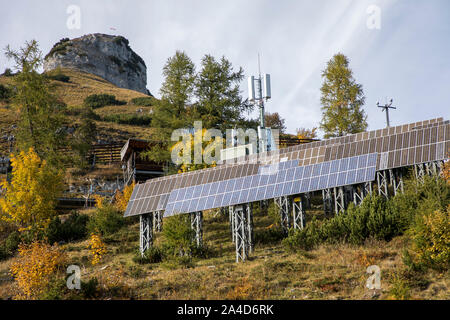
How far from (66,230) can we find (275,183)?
17.0 meters

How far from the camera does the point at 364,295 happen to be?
17.8 m

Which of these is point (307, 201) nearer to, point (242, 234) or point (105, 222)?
point (242, 234)

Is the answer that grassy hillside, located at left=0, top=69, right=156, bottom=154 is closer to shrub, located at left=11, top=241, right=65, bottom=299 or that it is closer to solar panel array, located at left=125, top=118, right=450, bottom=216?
solar panel array, located at left=125, top=118, right=450, bottom=216

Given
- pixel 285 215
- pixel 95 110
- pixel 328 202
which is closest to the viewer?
pixel 285 215

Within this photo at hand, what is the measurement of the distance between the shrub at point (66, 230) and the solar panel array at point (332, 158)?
653 cm

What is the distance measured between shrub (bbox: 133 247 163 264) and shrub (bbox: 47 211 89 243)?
29.5 ft

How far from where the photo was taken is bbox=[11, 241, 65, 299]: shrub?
68.8ft

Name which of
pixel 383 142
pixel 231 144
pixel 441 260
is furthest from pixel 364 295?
pixel 231 144

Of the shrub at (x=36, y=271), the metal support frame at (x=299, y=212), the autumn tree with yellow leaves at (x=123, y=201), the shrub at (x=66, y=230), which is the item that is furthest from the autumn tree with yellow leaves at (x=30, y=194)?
the metal support frame at (x=299, y=212)


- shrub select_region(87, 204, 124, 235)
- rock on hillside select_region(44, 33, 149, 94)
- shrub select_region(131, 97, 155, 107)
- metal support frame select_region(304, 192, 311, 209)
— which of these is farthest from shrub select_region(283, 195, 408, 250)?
rock on hillside select_region(44, 33, 149, 94)

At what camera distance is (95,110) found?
84.9m

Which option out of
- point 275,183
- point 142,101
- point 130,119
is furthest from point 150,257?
Result: point 142,101
